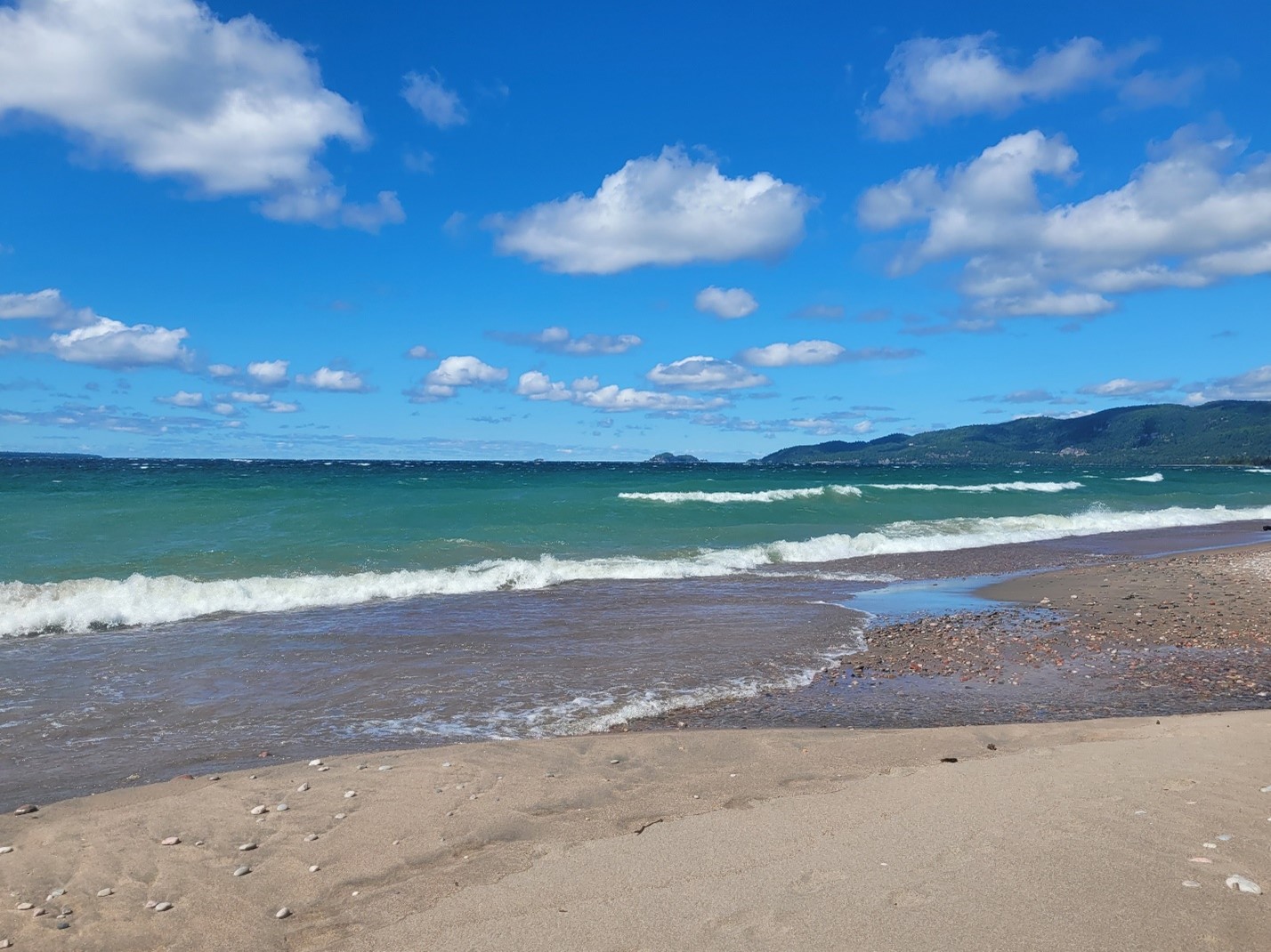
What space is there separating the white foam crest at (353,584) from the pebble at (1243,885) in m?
14.3

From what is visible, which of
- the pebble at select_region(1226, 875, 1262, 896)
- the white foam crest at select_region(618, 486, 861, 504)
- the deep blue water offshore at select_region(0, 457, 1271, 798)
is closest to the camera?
the pebble at select_region(1226, 875, 1262, 896)

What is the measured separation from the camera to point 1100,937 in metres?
3.71

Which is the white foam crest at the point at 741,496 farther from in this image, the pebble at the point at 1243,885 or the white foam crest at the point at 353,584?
the pebble at the point at 1243,885

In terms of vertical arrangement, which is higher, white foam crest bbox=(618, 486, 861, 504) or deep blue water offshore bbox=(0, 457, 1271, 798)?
white foam crest bbox=(618, 486, 861, 504)

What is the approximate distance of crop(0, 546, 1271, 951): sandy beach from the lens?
13.0 feet

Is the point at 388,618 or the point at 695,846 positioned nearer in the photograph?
the point at 695,846

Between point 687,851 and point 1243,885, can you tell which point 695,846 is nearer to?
point 687,851

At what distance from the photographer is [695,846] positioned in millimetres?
4871

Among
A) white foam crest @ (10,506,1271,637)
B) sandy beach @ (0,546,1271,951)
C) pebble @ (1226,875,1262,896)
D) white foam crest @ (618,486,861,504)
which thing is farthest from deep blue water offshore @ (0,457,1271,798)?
white foam crest @ (618,486,861,504)

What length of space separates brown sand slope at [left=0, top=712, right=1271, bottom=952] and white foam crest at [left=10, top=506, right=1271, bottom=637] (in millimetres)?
9408

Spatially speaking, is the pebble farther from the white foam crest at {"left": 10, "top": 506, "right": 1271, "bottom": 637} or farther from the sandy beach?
the white foam crest at {"left": 10, "top": 506, "right": 1271, "bottom": 637}

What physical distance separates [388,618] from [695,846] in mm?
10301

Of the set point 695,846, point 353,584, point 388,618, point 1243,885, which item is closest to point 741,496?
point 353,584

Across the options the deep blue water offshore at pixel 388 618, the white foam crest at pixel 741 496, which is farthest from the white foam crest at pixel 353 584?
the white foam crest at pixel 741 496
